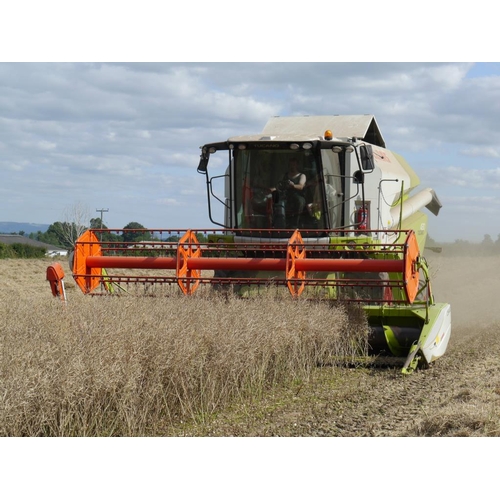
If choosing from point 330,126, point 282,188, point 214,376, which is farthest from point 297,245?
point 330,126

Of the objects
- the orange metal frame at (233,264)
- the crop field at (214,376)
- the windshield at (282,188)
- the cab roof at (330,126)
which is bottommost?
the crop field at (214,376)

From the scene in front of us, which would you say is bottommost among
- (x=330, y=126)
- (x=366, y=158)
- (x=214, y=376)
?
(x=214, y=376)

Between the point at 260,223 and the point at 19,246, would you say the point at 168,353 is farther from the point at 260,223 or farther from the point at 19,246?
the point at 19,246

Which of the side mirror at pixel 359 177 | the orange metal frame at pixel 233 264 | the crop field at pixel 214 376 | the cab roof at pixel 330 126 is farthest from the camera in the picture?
the cab roof at pixel 330 126

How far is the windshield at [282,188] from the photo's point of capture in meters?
7.94

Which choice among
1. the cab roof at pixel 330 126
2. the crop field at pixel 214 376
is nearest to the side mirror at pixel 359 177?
the crop field at pixel 214 376

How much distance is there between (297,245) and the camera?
23.0 ft

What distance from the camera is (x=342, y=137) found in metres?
9.26

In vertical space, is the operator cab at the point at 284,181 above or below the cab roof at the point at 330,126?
below

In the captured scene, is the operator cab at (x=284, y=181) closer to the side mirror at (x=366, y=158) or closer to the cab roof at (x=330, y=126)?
the side mirror at (x=366, y=158)

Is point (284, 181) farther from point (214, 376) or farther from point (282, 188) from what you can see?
point (214, 376)

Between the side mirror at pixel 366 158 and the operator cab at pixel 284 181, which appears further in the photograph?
the operator cab at pixel 284 181

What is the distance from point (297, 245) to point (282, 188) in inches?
47.4

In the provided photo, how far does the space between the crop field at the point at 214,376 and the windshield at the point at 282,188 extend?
1321 mm
